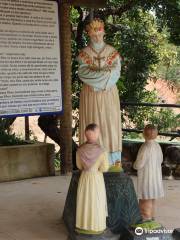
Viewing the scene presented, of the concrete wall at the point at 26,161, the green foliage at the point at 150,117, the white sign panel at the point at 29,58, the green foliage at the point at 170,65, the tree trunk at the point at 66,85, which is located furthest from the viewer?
the green foliage at the point at 170,65

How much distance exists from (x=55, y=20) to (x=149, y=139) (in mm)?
3318

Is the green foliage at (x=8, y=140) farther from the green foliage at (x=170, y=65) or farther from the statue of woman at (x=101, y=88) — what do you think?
the green foliage at (x=170, y=65)

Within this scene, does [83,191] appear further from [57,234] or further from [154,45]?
[154,45]

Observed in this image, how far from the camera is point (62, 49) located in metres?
8.38

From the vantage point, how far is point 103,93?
17.4 feet

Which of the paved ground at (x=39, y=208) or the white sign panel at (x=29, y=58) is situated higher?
the white sign panel at (x=29, y=58)

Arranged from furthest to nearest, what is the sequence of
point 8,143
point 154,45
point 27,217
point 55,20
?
point 154,45 < point 8,143 < point 55,20 < point 27,217

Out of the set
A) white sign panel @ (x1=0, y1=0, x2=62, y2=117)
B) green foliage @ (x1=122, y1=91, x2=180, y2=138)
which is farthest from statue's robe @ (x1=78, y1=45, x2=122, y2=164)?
green foliage @ (x1=122, y1=91, x2=180, y2=138)

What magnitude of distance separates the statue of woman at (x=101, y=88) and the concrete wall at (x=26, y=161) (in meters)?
3.06

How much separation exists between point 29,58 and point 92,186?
339 centimetres

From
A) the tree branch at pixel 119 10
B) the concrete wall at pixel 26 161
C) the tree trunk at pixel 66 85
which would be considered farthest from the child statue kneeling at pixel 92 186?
the tree branch at pixel 119 10

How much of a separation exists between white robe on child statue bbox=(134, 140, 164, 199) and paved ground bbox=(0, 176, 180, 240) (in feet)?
1.58

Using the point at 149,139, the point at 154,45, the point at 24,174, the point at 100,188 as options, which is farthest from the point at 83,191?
the point at 154,45

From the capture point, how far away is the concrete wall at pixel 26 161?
8086 millimetres
